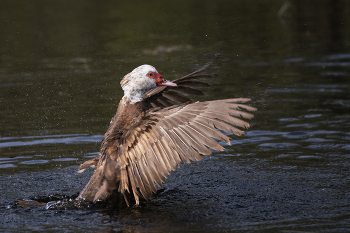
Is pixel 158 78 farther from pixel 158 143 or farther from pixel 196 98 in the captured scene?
pixel 196 98

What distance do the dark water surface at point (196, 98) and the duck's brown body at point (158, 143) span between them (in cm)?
38

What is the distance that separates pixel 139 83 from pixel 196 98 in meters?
3.55

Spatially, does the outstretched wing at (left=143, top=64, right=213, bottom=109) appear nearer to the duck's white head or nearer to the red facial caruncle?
the red facial caruncle

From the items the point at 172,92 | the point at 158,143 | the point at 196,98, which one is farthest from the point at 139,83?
the point at 196,98

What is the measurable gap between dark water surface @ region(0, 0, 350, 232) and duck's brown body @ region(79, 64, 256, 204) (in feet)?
1.24

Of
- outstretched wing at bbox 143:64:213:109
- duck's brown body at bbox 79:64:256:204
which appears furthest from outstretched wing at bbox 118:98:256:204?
outstretched wing at bbox 143:64:213:109

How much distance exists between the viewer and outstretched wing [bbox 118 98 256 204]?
A: 5.11m

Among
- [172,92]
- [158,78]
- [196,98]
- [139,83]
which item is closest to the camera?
[139,83]

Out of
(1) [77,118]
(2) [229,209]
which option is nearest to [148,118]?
(2) [229,209]

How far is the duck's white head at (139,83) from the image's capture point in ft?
20.8

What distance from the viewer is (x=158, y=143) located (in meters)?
5.23

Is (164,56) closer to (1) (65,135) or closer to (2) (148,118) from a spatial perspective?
(1) (65,135)

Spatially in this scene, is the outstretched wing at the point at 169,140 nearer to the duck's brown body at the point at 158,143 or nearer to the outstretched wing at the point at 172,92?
the duck's brown body at the point at 158,143

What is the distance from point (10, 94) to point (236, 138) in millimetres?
5538
